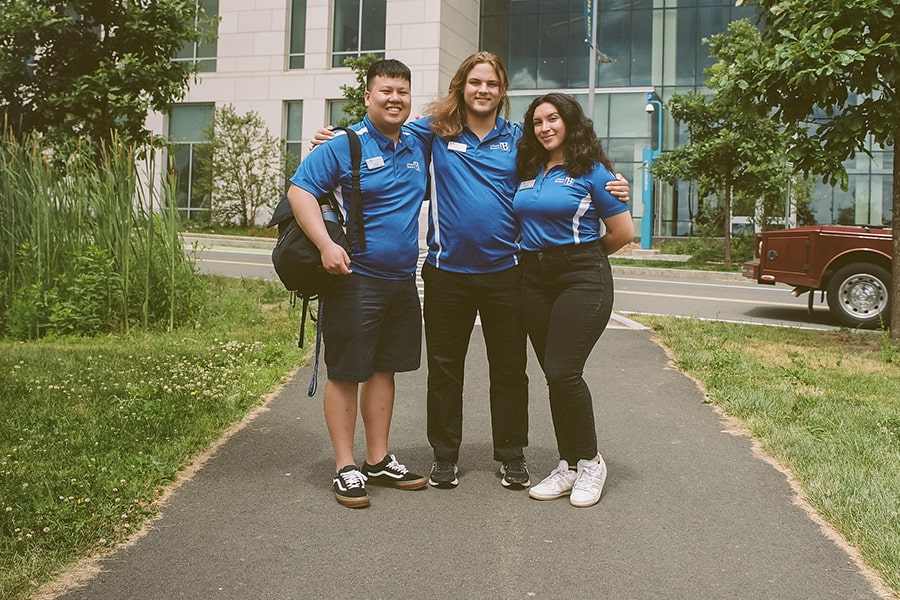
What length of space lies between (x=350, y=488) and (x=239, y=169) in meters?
30.3

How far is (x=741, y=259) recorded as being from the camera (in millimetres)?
25625

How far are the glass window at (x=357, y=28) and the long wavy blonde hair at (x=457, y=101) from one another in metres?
32.4

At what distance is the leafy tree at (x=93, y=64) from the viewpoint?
12.9 m

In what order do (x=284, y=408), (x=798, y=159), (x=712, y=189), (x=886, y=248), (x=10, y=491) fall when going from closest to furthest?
(x=10, y=491) → (x=284, y=408) → (x=798, y=159) → (x=886, y=248) → (x=712, y=189)

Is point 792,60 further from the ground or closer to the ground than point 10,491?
further from the ground

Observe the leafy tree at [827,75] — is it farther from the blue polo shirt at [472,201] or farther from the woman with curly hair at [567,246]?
the blue polo shirt at [472,201]

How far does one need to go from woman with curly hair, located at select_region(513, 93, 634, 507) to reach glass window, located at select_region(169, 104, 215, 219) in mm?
33014

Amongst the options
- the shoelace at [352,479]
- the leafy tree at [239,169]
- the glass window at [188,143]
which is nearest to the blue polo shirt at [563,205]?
the shoelace at [352,479]

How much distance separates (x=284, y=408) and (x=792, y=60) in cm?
577

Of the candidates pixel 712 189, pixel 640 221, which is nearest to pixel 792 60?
pixel 712 189

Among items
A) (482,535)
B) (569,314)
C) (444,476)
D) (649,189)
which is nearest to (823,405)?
(569,314)

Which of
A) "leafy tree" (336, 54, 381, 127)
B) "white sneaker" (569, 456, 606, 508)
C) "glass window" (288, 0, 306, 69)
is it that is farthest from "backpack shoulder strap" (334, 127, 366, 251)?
"glass window" (288, 0, 306, 69)

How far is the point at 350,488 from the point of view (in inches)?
174

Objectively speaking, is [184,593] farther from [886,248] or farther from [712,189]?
[712,189]
